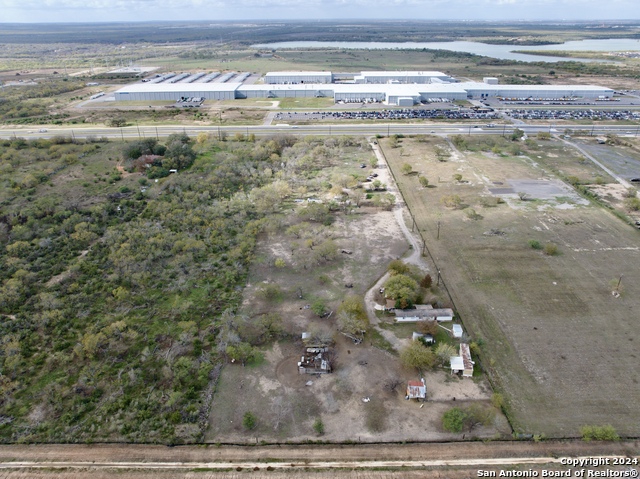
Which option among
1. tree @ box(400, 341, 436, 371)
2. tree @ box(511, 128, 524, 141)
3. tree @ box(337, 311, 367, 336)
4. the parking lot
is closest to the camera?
tree @ box(400, 341, 436, 371)

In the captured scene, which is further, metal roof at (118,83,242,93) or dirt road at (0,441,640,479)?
metal roof at (118,83,242,93)

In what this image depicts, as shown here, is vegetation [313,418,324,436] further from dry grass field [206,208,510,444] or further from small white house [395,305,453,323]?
small white house [395,305,453,323]

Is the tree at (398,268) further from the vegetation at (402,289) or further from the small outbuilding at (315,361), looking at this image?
the small outbuilding at (315,361)

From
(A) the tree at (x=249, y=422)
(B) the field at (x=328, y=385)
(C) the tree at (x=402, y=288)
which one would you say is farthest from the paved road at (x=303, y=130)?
(A) the tree at (x=249, y=422)

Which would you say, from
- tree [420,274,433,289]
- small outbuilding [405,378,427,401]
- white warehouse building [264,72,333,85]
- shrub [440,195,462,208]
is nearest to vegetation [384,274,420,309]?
tree [420,274,433,289]

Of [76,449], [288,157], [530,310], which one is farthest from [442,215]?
[76,449]

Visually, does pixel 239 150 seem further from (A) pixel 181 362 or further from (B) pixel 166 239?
(A) pixel 181 362

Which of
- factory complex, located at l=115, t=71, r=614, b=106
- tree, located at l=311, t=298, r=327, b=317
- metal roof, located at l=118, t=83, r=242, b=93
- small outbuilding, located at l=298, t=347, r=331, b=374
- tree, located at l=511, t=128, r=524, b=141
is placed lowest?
small outbuilding, located at l=298, t=347, r=331, b=374
